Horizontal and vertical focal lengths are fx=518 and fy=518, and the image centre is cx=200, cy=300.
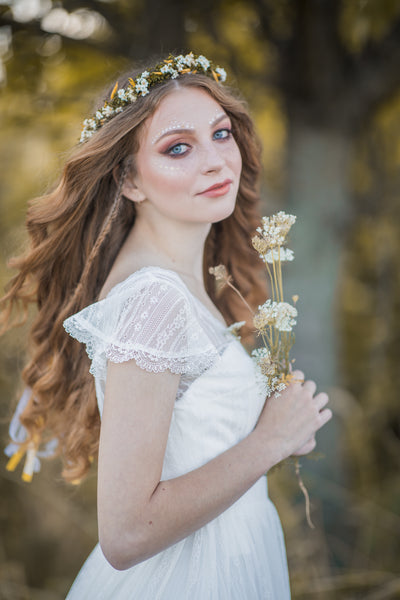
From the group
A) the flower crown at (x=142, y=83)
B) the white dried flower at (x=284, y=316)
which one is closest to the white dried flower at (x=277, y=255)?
the white dried flower at (x=284, y=316)

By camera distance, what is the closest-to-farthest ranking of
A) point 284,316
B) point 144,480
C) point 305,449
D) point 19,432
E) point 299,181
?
point 144,480, point 284,316, point 305,449, point 19,432, point 299,181

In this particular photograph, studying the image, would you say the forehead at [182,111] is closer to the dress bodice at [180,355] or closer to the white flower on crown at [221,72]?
the white flower on crown at [221,72]

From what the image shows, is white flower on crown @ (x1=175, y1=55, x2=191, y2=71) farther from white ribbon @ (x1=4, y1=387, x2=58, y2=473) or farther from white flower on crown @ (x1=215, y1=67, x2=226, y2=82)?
white ribbon @ (x1=4, y1=387, x2=58, y2=473)

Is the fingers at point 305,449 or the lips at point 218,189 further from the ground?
the lips at point 218,189

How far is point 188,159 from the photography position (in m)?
1.55

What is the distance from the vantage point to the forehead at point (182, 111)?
5.10 ft

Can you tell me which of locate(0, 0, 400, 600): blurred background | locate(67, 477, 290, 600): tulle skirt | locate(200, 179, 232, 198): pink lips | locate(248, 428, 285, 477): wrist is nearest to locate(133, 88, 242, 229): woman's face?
locate(200, 179, 232, 198): pink lips

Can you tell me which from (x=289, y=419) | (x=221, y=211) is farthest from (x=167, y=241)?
(x=289, y=419)

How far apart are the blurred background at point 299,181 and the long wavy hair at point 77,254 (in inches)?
44.2

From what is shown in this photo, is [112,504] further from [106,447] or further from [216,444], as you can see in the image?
[216,444]

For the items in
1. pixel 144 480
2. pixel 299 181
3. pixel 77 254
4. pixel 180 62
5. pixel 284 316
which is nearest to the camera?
pixel 144 480

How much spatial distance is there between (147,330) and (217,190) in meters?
0.52

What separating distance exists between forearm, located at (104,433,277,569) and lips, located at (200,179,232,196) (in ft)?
2.42

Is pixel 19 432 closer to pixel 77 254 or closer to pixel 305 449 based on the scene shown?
pixel 77 254
